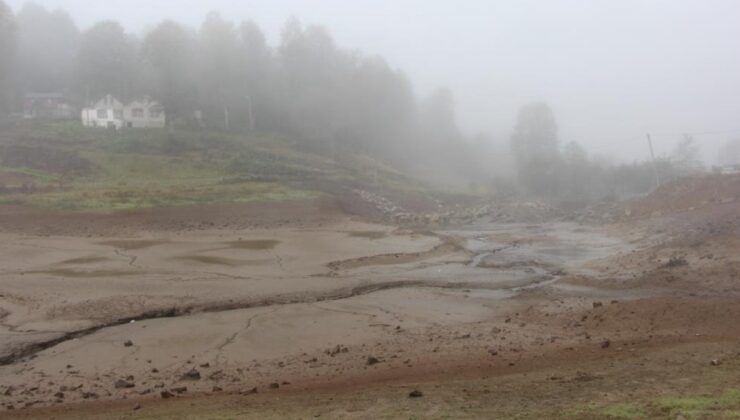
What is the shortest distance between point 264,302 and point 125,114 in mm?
69138

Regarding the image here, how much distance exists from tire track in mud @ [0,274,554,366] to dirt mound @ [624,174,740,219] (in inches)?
976

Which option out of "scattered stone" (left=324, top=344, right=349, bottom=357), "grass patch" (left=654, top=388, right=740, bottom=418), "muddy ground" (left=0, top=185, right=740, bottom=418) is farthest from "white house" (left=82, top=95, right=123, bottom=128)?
"grass patch" (left=654, top=388, right=740, bottom=418)

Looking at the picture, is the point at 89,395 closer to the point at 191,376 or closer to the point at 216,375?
the point at 191,376

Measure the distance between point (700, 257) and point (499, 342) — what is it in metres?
12.9

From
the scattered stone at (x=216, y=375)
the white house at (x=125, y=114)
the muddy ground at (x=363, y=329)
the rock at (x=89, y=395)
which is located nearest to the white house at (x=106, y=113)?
the white house at (x=125, y=114)

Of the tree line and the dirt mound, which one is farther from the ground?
the tree line

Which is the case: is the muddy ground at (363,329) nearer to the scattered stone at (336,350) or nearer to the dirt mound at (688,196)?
the scattered stone at (336,350)

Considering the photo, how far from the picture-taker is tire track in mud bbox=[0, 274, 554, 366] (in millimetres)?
14109

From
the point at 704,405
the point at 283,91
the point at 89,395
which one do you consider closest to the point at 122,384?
→ the point at 89,395

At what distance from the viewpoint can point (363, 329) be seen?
15.8 m

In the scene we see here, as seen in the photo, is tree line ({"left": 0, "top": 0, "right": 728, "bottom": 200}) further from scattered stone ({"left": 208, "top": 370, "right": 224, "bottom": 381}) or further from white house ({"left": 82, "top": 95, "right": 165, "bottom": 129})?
scattered stone ({"left": 208, "top": 370, "right": 224, "bottom": 381})

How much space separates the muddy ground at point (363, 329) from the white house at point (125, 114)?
52.3 metres

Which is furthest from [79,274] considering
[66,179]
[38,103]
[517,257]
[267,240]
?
[38,103]

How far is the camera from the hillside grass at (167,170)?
42.6 metres
